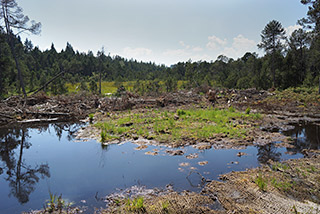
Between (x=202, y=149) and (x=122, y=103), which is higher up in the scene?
(x=122, y=103)

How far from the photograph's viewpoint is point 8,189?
19.1 ft

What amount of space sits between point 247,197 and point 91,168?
5.15 m

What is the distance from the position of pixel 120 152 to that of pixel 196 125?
5415mm

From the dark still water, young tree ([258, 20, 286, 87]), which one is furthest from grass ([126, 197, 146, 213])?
young tree ([258, 20, 286, 87])

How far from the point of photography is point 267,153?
26.8 ft

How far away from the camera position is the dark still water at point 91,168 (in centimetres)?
555

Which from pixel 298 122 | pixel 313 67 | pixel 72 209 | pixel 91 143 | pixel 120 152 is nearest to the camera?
pixel 72 209

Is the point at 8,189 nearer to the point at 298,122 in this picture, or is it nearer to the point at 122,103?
the point at 122,103

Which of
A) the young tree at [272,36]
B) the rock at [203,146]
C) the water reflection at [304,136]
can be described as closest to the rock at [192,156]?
the rock at [203,146]

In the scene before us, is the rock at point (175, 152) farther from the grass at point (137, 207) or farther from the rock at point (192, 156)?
the grass at point (137, 207)

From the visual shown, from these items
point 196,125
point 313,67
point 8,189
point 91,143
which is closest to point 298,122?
point 196,125

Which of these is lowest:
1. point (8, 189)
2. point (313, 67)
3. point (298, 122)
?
point (8, 189)

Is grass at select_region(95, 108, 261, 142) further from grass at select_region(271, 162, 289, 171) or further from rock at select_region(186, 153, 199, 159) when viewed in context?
grass at select_region(271, 162, 289, 171)

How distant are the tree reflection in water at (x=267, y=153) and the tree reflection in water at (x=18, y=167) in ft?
25.4
